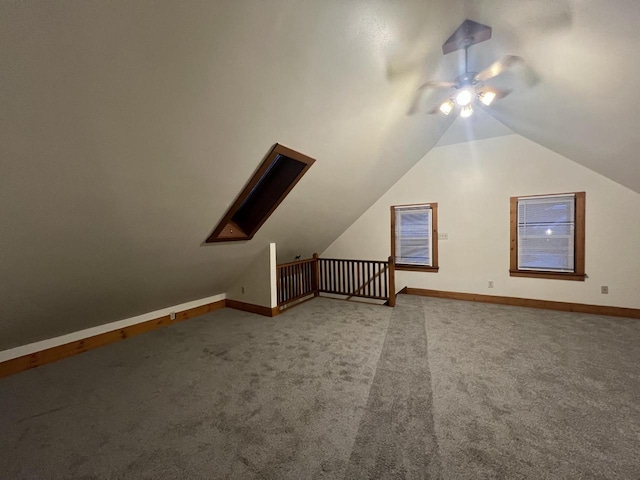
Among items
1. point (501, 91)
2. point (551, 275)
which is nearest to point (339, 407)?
point (501, 91)

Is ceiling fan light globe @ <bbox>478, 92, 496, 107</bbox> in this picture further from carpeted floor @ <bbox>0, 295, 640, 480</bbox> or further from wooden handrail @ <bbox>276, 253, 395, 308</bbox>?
carpeted floor @ <bbox>0, 295, 640, 480</bbox>

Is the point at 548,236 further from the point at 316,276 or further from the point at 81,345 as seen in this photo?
the point at 81,345

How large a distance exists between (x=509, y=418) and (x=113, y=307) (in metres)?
3.94

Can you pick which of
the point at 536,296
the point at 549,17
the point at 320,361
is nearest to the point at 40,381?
the point at 320,361

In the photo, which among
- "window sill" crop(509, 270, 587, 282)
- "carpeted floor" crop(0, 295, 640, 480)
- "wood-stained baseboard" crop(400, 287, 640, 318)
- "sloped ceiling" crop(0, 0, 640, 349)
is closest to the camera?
"sloped ceiling" crop(0, 0, 640, 349)

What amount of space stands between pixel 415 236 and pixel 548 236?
2015 millimetres

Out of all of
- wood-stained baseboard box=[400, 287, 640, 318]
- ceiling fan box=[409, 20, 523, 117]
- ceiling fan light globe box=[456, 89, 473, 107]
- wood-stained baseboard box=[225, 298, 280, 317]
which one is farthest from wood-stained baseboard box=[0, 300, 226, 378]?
ceiling fan light globe box=[456, 89, 473, 107]

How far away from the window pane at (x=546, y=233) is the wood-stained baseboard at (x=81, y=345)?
18.3 ft

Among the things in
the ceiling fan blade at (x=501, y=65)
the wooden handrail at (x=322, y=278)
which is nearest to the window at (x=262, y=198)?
the wooden handrail at (x=322, y=278)

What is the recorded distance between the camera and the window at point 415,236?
478 centimetres

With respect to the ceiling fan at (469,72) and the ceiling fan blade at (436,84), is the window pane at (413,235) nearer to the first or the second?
the ceiling fan at (469,72)

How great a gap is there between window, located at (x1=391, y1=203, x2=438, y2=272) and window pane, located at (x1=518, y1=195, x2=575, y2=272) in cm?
132

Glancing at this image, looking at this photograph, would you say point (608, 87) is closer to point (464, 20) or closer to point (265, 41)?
point (464, 20)

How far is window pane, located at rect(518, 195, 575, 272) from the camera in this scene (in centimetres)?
386
